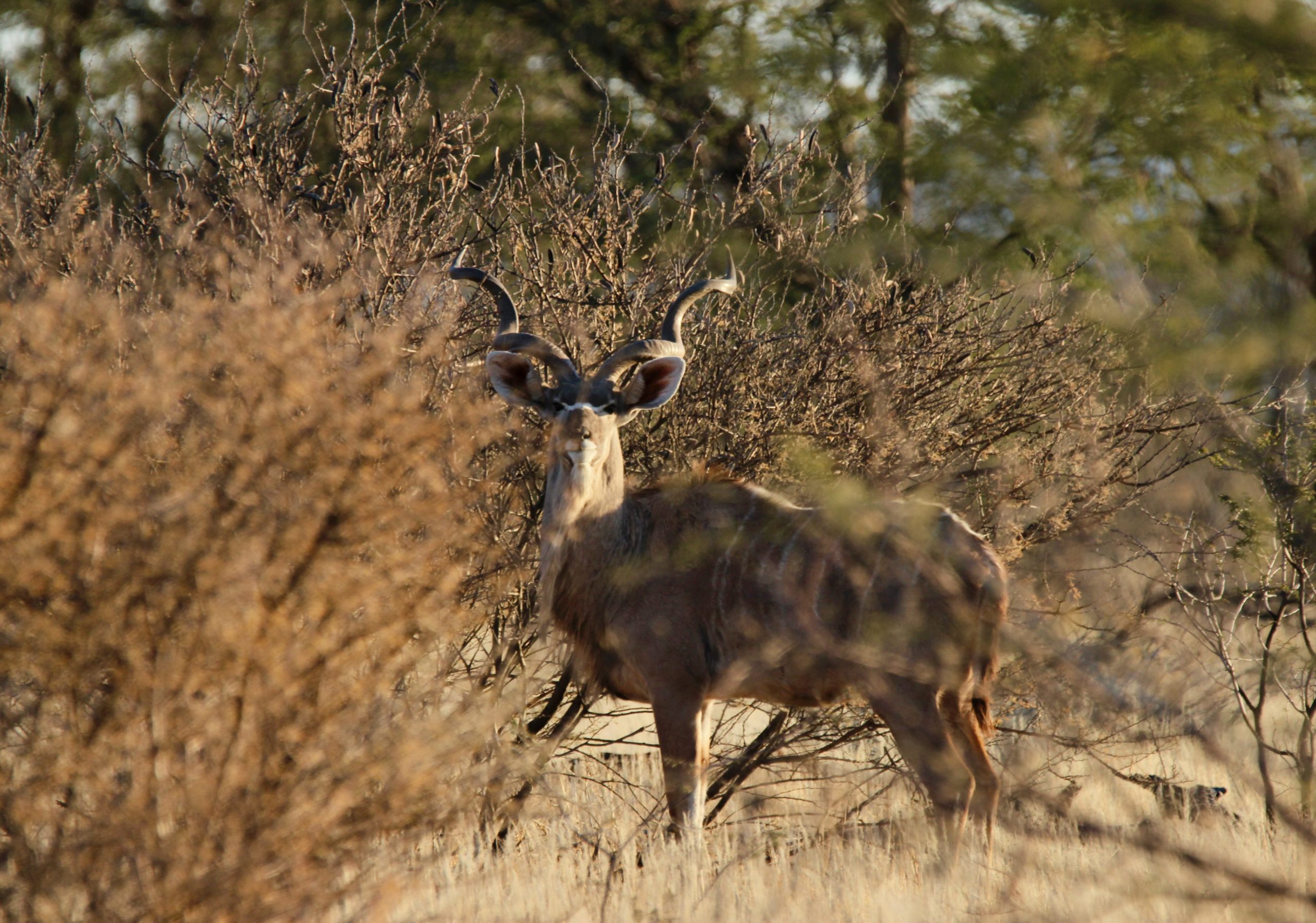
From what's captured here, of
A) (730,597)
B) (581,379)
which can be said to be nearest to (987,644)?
(730,597)

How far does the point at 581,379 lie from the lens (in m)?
4.81

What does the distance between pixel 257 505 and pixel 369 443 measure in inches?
11.2

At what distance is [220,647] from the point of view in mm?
2691

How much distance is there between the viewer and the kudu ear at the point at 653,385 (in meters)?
4.69

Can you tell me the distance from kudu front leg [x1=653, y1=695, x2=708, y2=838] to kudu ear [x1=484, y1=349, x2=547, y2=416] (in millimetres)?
1170

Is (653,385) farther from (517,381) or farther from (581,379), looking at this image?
(517,381)

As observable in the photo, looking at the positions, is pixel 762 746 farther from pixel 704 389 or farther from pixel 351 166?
pixel 351 166

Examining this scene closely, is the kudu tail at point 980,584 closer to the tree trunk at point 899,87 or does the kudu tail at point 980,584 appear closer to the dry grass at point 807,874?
the dry grass at point 807,874

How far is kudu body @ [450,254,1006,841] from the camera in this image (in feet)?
15.1

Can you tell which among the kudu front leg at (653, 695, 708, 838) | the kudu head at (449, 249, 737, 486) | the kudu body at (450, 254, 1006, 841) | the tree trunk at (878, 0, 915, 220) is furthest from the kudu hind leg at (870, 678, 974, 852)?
the tree trunk at (878, 0, 915, 220)

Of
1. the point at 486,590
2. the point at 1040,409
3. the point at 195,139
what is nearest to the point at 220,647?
the point at 486,590

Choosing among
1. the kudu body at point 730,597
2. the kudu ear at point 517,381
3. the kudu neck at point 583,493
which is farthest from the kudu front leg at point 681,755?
the kudu ear at point 517,381

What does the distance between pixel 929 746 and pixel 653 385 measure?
5.35ft

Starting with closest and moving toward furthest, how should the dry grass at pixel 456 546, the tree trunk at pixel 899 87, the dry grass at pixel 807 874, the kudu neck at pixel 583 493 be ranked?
Result: the tree trunk at pixel 899 87 → the dry grass at pixel 456 546 → the dry grass at pixel 807 874 → the kudu neck at pixel 583 493
